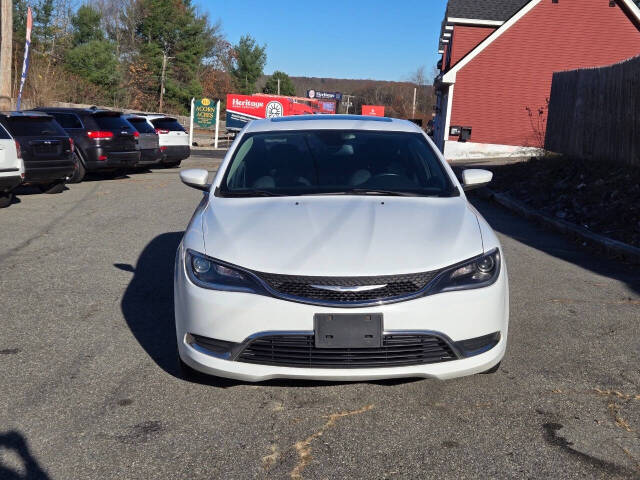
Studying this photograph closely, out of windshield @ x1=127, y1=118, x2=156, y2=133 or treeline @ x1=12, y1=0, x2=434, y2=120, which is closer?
windshield @ x1=127, y1=118, x2=156, y2=133

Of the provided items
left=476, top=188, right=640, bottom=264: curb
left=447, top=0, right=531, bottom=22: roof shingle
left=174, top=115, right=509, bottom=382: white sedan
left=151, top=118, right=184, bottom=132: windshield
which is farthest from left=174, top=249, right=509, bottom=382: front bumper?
left=447, top=0, right=531, bottom=22: roof shingle

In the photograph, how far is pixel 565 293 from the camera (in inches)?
268

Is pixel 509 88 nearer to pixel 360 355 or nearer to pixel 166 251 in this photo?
pixel 166 251

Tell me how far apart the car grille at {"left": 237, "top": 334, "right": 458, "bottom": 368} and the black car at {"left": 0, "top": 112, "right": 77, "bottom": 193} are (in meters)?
11.0

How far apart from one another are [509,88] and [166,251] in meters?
24.3

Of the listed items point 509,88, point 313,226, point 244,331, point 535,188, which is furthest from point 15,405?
point 509,88

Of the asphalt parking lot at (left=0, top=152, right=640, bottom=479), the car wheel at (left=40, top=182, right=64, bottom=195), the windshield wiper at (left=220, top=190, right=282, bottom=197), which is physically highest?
the windshield wiper at (left=220, top=190, right=282, bottom=197)

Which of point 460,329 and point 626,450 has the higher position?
point 460,329

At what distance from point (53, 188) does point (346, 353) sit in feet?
40.8

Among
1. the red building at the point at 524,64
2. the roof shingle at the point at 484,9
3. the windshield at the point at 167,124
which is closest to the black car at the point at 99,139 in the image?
the windshield at the point at 167,124

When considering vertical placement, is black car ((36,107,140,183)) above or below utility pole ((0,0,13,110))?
below

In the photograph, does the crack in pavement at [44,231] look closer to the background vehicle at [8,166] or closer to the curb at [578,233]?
the background vehicle at [8,166]

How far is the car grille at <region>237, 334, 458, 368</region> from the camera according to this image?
3.74 m

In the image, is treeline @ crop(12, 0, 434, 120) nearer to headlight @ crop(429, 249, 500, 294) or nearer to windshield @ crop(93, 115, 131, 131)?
windshield @ crop(93, 115, 131, 131)
